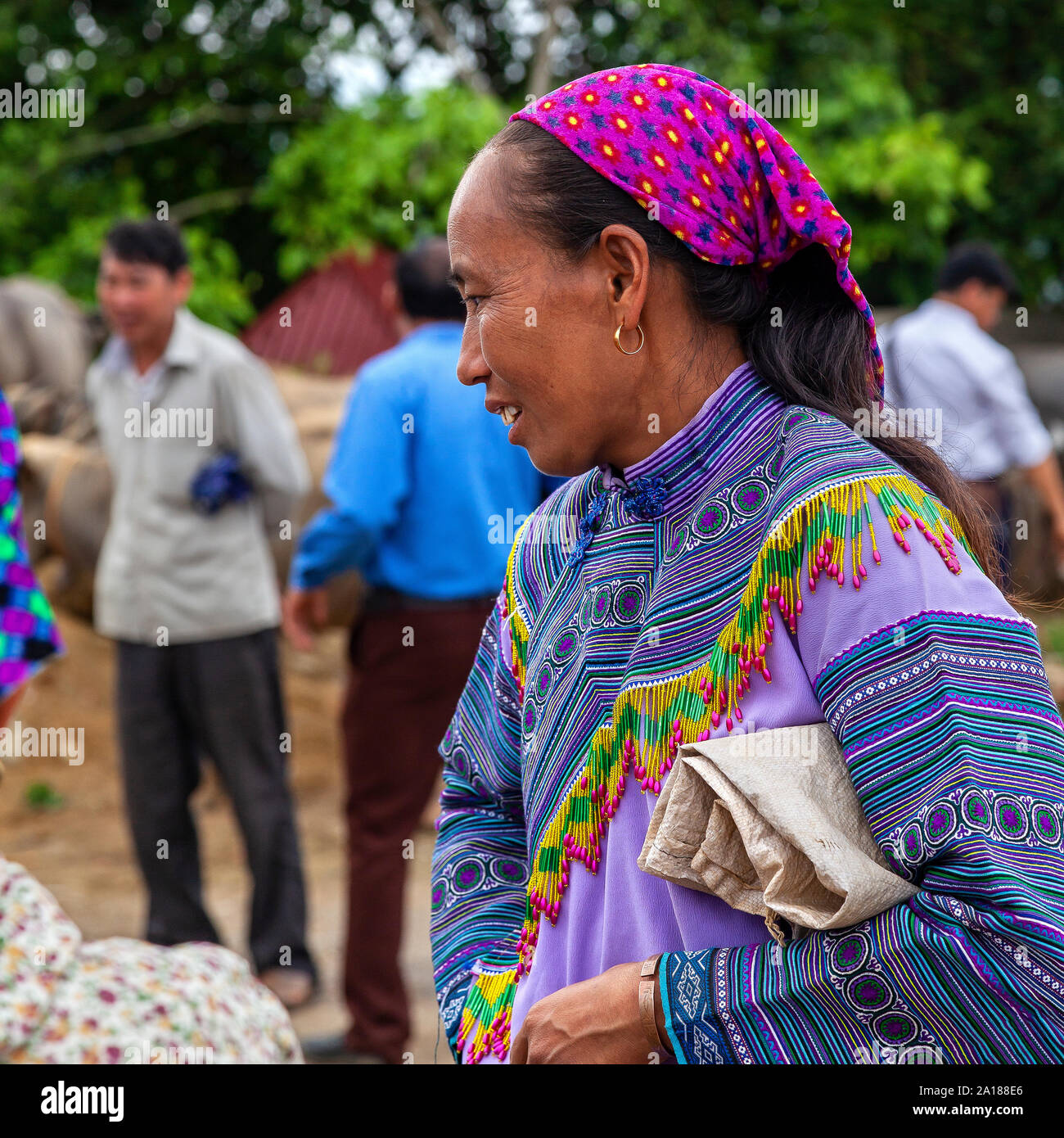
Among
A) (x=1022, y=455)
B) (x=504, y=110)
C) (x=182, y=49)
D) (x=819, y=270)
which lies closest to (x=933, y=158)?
(x=504, y=110)

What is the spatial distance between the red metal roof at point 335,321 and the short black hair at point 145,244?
4.63 m

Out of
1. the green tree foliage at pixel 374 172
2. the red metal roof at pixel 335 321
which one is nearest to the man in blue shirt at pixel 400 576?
the green tree foliage at pixel 374 172

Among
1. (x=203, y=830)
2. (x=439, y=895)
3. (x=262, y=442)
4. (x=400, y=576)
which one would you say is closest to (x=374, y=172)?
(x=203, y=830)

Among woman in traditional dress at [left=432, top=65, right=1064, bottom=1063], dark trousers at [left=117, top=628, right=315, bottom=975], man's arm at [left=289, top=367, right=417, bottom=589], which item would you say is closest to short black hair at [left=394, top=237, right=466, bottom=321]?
man's arm at [left=289, top=367, right=417, bottom=589]

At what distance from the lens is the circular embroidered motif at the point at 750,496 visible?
3.81 ft

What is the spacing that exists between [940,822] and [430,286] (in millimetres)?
2954

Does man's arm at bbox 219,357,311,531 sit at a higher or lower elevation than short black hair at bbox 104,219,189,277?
lower

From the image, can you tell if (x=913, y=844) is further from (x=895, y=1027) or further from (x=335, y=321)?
(x=335, y=321)

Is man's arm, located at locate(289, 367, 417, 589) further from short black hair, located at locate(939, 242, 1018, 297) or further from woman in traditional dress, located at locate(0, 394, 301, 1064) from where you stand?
short black hair, located at locate(939, 242, 1018, 297)

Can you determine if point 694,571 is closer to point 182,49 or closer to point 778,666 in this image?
point 778,666

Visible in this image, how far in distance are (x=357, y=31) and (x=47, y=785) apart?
22.8ft

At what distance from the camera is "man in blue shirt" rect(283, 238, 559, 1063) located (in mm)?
3557

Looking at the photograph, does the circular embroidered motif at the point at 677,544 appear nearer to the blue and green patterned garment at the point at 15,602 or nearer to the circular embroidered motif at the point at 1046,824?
the circular embroidered motif at the point at 1046,824

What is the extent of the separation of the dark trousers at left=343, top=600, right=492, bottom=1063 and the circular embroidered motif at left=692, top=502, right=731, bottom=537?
94.6 inches
